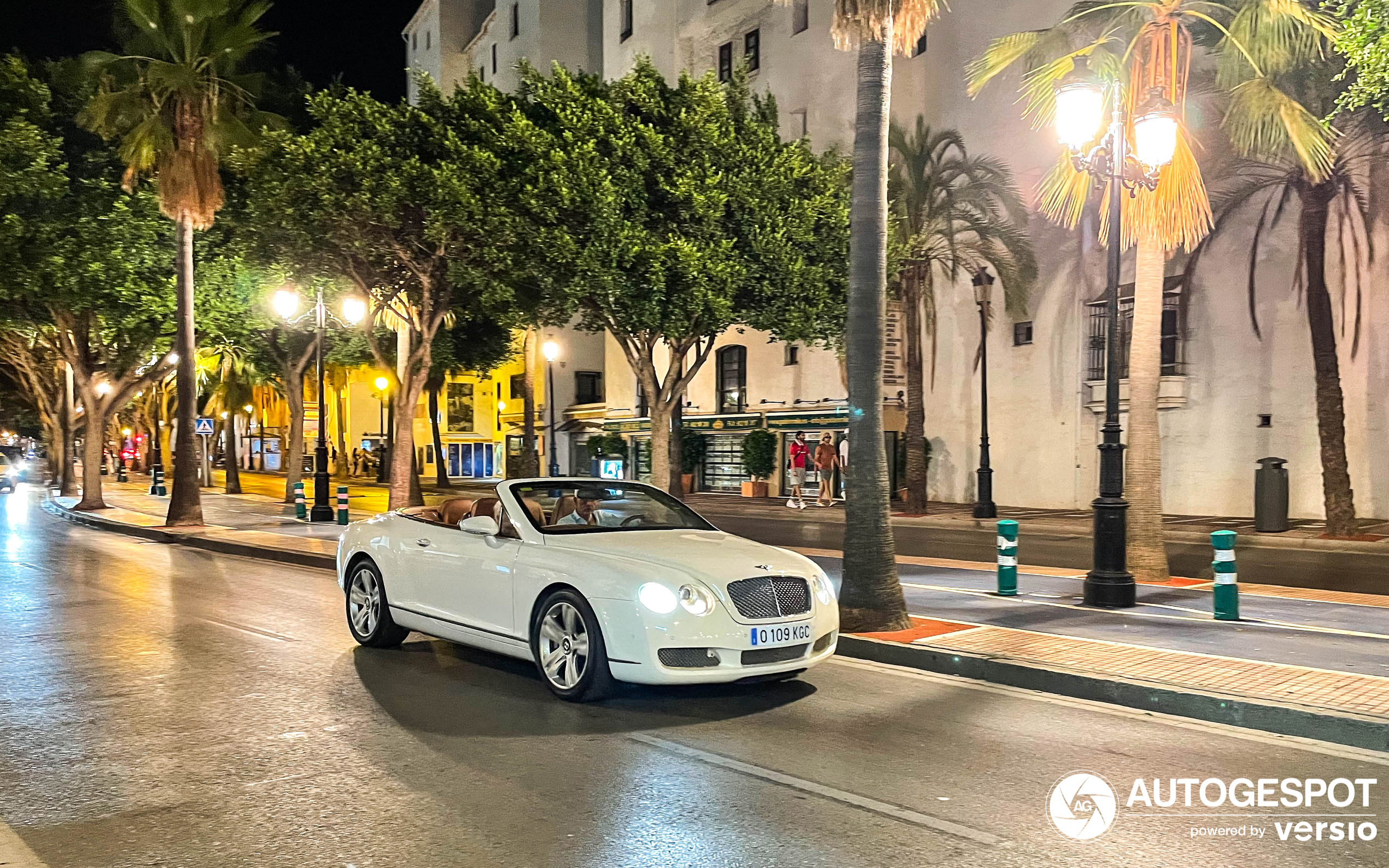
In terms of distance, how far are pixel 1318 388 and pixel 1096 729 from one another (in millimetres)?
17243

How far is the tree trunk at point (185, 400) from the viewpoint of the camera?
2389cm

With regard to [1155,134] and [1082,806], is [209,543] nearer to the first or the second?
[1155,134]

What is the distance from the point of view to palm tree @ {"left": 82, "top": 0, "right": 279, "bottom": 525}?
22.2 metres

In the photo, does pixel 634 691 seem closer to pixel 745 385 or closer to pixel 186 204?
pixel 186 204

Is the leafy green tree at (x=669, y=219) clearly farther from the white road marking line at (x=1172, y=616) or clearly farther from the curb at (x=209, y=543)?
the white road marking line at (x=1172, y=616)

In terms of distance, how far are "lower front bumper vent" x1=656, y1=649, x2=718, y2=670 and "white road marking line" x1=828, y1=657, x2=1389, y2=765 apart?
2.09 m

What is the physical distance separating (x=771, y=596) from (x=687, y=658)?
28.0 inches

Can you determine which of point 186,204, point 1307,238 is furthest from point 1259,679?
point 186,204

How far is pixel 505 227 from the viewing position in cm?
1909

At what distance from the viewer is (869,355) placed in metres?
9.80

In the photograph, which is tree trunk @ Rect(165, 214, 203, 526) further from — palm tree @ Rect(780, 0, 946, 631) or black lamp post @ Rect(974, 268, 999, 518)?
palm tree @ Rect(780, 0, 946, 631)

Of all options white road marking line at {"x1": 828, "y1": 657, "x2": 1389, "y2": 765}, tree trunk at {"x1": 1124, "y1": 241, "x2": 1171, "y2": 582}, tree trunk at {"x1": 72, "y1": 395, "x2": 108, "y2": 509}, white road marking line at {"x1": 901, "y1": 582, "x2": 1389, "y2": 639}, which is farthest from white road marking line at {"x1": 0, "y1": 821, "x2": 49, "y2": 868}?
tree trunk at {"x1": 72, "y1": 395, "x2": 108, "y2": 509}

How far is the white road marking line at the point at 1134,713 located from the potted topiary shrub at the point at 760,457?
26982 millimetres

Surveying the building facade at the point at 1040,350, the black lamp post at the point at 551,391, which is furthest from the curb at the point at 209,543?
the building facade at the point at 1040,350
